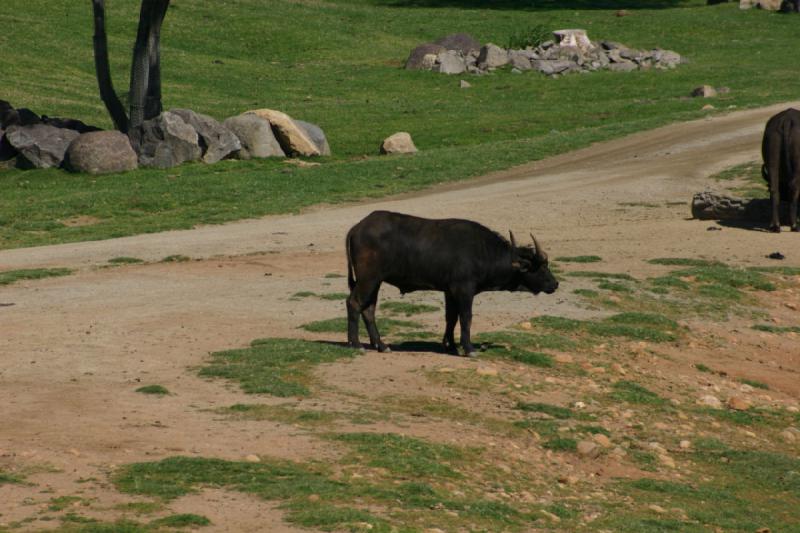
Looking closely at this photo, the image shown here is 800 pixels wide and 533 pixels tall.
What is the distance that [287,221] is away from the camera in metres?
33.2

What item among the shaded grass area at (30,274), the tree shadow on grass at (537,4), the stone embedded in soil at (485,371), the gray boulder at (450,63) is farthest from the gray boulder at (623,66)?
the stone embedded in soil at (485,371)

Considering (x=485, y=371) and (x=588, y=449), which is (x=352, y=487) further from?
(x=485, y=371)

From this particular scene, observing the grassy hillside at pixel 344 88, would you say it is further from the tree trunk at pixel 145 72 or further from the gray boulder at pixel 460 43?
the tree trunk at pixel 145 72

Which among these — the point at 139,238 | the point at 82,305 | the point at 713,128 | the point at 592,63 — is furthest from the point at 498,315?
the point at 592,63

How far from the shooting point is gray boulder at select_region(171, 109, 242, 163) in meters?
43.6

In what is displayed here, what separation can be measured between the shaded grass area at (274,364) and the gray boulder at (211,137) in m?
24.9

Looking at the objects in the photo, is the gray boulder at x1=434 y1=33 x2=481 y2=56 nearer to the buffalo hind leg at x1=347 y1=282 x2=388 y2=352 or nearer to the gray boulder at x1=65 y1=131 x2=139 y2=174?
the gray boulder at x1=65 y1=131 x2=139 y2=174

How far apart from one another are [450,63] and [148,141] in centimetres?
2696

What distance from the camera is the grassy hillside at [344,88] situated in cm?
3762

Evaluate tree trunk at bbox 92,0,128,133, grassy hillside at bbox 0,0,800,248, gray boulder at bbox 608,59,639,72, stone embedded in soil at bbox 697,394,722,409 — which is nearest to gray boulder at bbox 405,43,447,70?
grassy hillside at bbox 0,0,800,248

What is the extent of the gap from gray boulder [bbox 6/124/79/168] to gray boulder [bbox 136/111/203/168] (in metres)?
2.47

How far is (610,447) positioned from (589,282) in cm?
939

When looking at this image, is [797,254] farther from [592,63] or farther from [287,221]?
[592,63]

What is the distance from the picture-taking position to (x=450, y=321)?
18.6 metres
